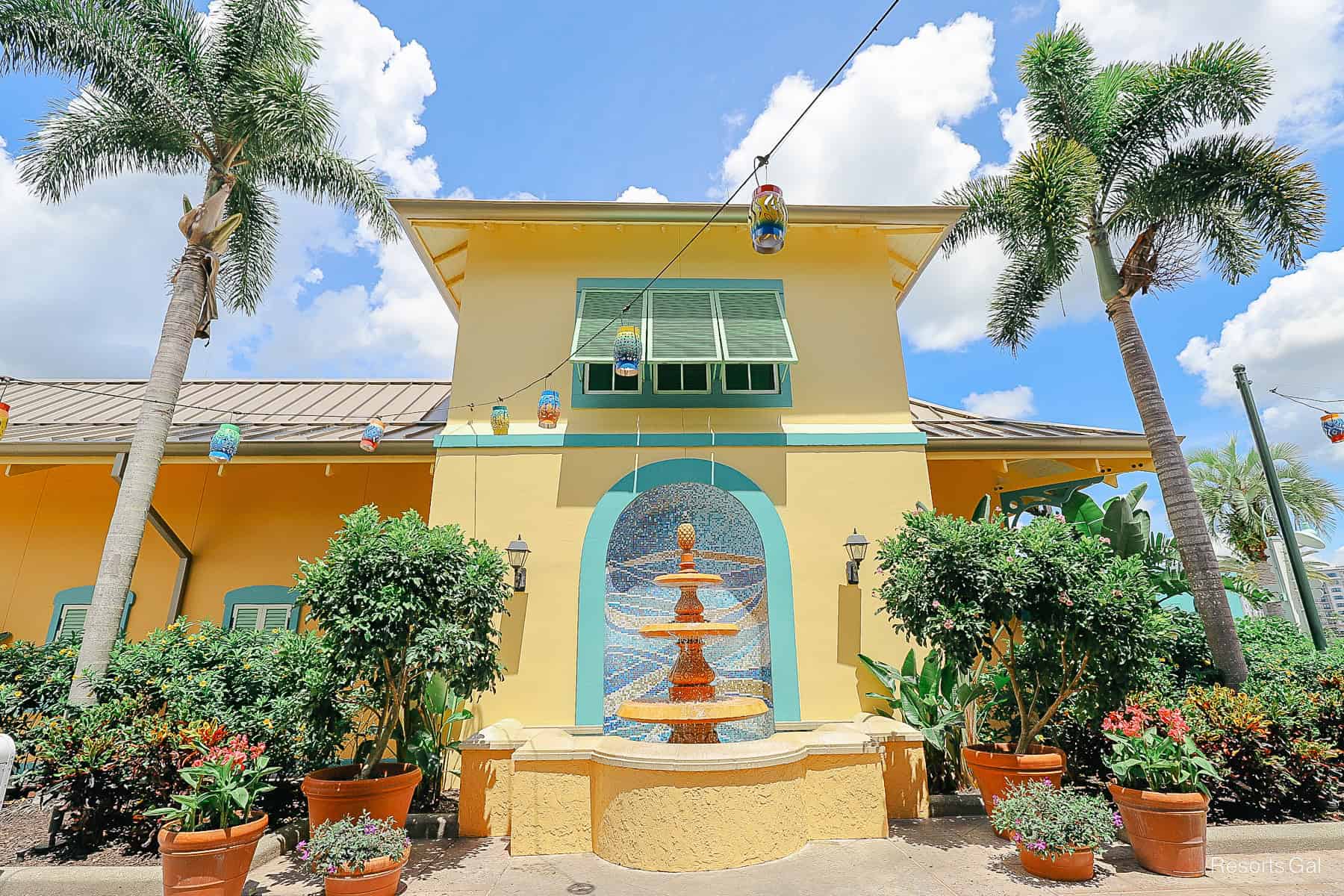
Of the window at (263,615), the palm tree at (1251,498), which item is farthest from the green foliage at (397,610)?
the palm tree at (1251,498)

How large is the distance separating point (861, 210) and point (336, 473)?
9446 millimetres

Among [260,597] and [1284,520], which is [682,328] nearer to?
[260,597]

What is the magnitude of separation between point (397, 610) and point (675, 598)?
4.00m

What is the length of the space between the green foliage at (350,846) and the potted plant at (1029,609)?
5142 mm

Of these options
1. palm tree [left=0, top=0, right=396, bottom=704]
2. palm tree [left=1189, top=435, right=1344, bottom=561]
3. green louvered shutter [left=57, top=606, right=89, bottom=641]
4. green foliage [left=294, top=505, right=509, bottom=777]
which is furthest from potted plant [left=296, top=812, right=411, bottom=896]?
palm tree [left=1189, top=435, right=1344, bottom=561]

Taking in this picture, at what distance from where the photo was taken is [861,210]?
9906mm

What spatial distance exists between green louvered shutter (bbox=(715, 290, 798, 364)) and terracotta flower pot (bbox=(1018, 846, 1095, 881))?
6.00 m

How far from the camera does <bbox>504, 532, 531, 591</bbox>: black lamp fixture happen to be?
8523 millimetres

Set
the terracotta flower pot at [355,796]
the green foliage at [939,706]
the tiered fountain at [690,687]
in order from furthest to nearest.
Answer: the green foliage at [939,706] → the tiered fountain at [690,687] → the terracotta flower pot at [355,796]

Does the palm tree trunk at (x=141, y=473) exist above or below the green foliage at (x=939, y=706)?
above

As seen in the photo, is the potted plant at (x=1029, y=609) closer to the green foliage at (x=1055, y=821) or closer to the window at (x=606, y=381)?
the green foliage at (x=1055, y=821)

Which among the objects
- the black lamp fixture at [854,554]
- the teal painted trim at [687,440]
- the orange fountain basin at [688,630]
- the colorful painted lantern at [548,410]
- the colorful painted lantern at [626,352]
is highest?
the colorful painted lantern at [626,352]

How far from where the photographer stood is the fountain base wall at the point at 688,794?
549cm

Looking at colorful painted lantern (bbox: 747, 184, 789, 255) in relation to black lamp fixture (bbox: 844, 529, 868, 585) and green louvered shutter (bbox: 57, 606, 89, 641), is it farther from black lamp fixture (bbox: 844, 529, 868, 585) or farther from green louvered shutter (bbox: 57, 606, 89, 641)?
green louvered shutter (bbox: 57, 606, 89, 641)
